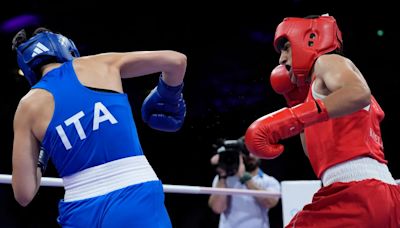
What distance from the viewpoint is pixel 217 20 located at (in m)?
6.31

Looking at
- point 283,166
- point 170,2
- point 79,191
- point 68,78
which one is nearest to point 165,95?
point 68,78

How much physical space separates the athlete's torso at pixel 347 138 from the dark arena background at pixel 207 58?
3.56m

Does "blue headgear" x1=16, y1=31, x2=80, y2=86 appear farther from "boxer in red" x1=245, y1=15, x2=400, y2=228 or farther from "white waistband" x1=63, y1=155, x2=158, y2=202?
"boxer in red" x1=245, y1=15, x2=400, y2=228

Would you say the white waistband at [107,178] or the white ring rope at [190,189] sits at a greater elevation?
the white waistband at [107,178]

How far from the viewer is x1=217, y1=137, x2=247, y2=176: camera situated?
331cm

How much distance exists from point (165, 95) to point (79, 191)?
1.68 feet

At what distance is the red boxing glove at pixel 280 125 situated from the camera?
1.41m

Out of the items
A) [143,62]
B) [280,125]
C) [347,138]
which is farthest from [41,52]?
[347,138]

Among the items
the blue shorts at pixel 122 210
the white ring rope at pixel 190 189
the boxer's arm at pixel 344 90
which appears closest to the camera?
the blue shorts at pixel 122 210

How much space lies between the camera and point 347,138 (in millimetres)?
1600

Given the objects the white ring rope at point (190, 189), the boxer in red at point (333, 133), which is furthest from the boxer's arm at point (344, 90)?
the white ring rope at point (190, 189)

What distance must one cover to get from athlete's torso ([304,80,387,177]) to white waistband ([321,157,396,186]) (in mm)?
16

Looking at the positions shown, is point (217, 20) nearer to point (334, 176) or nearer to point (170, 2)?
point (170, 2)

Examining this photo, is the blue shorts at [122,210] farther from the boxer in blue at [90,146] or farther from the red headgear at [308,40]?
the red headgear at [308,40]
